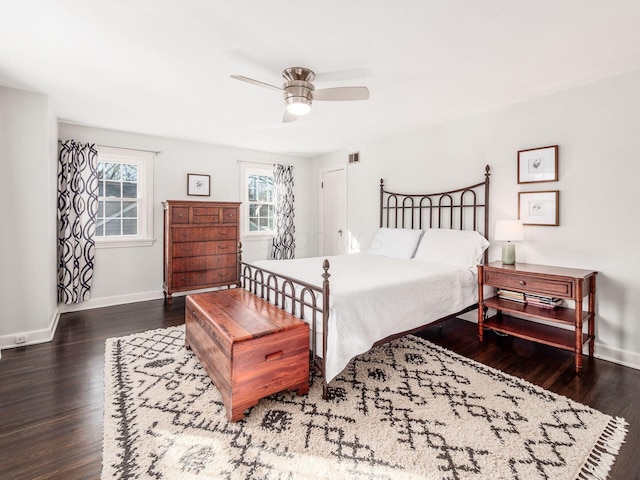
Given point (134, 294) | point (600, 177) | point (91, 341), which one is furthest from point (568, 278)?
point (134, 294)

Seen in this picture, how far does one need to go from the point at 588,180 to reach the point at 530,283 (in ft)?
3.53

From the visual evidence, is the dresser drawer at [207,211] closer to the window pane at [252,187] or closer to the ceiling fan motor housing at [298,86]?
the window pane at [252,187]

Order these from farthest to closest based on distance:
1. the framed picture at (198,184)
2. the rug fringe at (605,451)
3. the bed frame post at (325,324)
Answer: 1. the framed picture at (198,184)
2. the bed frame post at (325,324)
3. the rug fringe at (605,451)

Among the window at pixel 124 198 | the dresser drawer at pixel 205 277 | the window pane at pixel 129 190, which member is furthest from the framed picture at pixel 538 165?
the window pane at pixel 129 190

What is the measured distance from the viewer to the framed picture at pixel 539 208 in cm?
307

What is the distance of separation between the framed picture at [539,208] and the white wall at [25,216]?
191 inches

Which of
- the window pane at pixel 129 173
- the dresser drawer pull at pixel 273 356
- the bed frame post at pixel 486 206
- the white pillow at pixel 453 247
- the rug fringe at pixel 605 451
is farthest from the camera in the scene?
the window pane at pixel 129 173

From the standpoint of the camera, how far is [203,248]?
4602 millimetres

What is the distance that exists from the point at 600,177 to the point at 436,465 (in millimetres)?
2800

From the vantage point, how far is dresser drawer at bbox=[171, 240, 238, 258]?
14.5ft

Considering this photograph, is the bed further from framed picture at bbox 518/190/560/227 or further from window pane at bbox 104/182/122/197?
window pane at bbox 104/182/122/197

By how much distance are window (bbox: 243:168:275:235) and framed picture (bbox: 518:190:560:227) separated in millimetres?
3966

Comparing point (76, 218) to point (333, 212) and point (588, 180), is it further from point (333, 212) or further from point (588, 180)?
point (588, 180)

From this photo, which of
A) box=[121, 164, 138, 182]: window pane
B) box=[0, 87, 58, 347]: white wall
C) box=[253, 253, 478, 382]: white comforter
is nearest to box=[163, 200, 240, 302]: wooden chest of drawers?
box=[121, 164, 138, 182]: window pane
